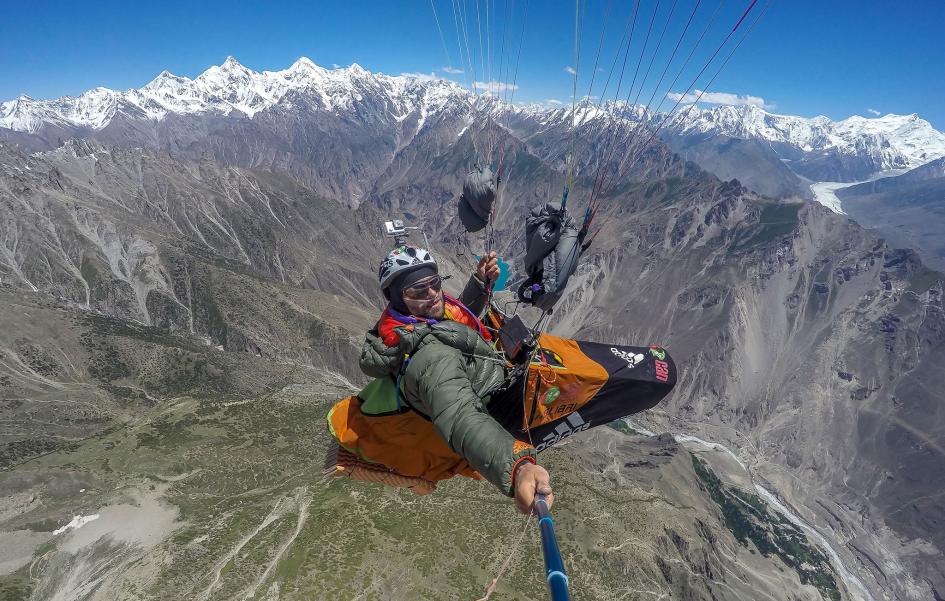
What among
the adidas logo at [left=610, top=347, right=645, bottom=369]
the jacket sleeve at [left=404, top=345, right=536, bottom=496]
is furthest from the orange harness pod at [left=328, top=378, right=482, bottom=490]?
the adidas logo at [left=610, top=347, right=645, bottom=369]

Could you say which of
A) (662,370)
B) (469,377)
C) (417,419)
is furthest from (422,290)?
(662,370)

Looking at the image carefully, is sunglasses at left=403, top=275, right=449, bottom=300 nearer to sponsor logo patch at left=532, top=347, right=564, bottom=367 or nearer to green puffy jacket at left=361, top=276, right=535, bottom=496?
green puffy jacket at left=361, top=276, right=535, bottom=496

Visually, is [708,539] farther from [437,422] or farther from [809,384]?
[809,384]

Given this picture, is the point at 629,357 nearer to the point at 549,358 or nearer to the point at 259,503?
the point at 549,358

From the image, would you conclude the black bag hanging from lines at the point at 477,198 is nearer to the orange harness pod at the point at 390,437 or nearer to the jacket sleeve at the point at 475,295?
the jacket sleeve at the point at 475,295

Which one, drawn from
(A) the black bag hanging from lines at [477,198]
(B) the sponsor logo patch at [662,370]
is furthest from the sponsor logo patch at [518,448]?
(A) the black bag hanging from lines at [477,198]

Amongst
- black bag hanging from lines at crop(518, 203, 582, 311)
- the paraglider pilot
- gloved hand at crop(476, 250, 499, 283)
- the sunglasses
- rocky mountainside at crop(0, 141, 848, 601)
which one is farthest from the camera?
rocky mountainside at crop(0, 141, 848, 601)

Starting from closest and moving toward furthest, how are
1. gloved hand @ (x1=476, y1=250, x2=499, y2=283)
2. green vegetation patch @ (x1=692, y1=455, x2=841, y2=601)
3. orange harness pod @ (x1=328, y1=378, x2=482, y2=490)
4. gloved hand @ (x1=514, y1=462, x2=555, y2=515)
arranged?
gloved hand @ (x1=514, y1=462, x2=555, y2=515), orange harness pod @ (x1=328, y1=378, x2=482, y2=490), gloved hand @ (x1=476, y1=250, x2=499, y2=283), green vegetation patch @ (x1=692, y1=455, x2=841, y2=601)
